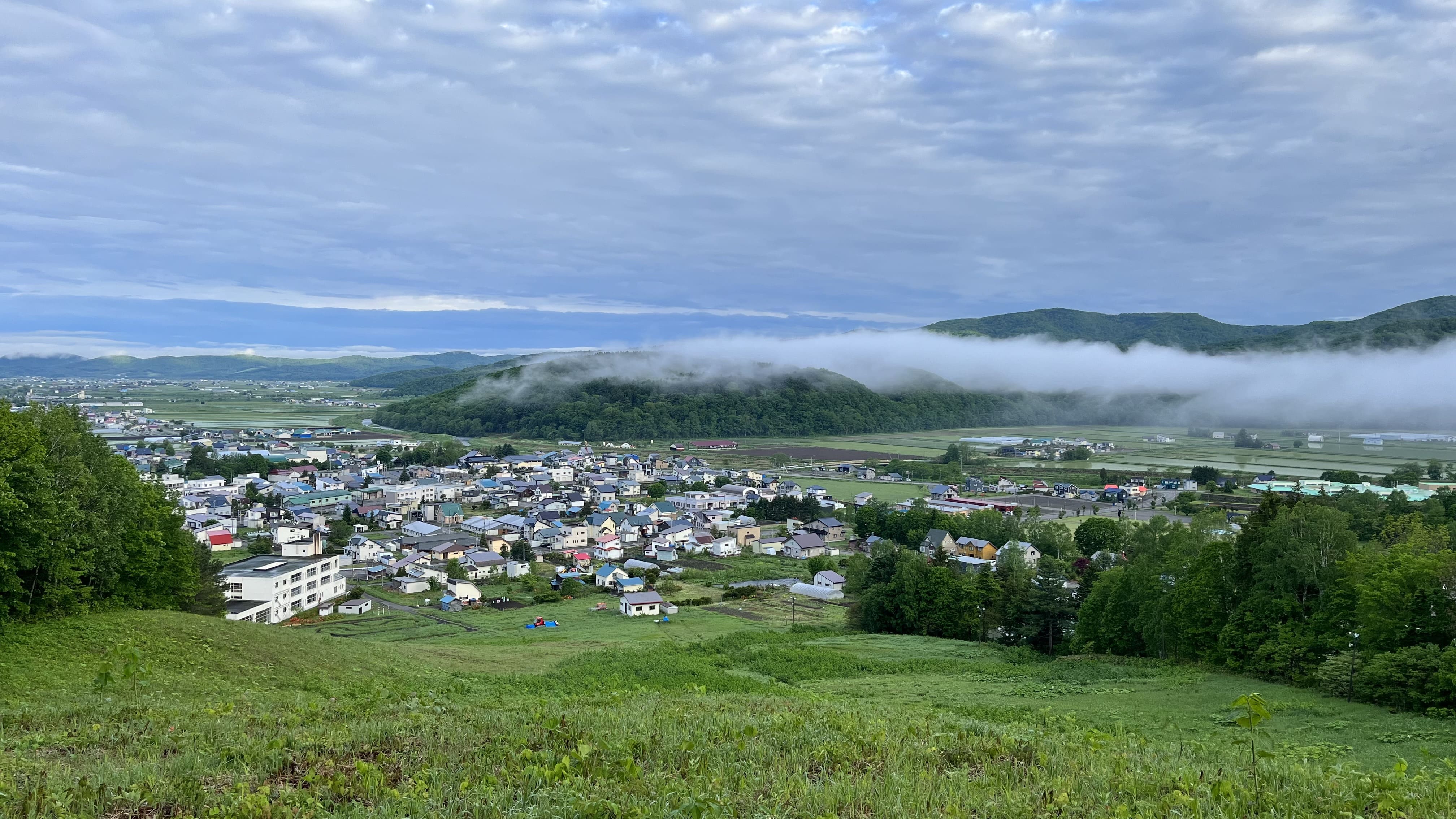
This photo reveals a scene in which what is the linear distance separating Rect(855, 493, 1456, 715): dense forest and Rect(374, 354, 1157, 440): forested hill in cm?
8744

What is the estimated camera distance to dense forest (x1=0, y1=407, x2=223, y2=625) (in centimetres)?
1237

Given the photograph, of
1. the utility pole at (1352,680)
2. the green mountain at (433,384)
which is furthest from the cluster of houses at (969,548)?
the green mountain at (433,384)

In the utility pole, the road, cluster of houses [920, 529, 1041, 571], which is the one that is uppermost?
the utility pole

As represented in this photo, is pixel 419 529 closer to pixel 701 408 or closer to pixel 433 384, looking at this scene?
pixel 701 408

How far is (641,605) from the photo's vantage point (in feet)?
105

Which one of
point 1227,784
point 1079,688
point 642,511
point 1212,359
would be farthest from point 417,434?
point 1212,359

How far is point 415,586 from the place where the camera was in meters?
36.2

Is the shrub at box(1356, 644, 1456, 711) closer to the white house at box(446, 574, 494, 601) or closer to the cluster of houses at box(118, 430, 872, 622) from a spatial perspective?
the cluster of houses at box(118, 430, 872, 622)

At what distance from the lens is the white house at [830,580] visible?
120ft

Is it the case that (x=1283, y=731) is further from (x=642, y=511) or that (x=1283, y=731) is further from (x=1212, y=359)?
(x=1212, y=359)

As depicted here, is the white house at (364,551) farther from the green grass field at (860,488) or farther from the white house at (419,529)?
the green grass field at (860,488)

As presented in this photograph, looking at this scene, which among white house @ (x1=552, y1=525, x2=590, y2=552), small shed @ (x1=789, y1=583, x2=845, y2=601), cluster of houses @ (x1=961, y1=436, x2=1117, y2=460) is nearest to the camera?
small shed @ (x1=789, y1=583, x2=845, y2=601)

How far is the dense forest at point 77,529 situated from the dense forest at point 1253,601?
20320 millimetres

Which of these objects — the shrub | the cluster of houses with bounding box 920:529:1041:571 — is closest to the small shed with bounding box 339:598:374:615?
the cluster of houses with bounding box 920:529:1041:571
